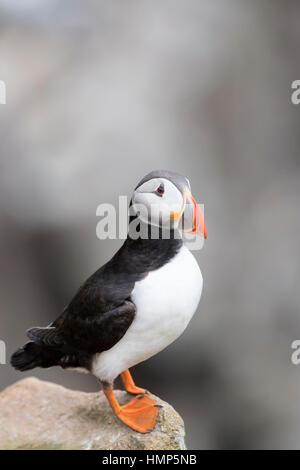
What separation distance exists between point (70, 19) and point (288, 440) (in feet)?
7.44

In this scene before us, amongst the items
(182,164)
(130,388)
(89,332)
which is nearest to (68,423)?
(130,388)

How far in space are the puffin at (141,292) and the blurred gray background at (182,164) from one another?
1260mm

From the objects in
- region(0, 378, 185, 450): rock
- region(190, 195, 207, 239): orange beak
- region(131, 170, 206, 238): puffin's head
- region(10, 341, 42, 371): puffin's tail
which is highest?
region(131, 170, 206, 238): puffin's head

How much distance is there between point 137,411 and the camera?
1614 mm

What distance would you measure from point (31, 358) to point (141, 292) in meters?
0.39

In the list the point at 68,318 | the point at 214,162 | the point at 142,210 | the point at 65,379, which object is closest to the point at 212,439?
the point at 65,379

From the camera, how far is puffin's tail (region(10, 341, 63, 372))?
155cm

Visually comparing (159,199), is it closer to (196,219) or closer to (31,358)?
(196,219)

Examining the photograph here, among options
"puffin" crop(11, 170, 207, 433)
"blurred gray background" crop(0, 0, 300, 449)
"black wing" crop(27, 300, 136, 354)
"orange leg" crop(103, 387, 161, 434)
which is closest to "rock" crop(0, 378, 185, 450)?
"orange leg" crop(103, 387, 161, 434)

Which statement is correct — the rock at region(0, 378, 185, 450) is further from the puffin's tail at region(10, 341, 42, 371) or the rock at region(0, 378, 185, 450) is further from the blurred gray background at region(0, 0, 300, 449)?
the blurred gray background at region(0, 0, 300, 449)

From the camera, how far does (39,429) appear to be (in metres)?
1.70

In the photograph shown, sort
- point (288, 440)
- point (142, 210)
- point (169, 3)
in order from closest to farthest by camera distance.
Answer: point (142, 210) → point (288, 440) → point (169, 3)

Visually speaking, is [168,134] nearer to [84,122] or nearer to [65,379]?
[84,122]

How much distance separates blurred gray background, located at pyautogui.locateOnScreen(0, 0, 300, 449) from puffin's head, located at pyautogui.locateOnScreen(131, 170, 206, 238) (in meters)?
1.35
